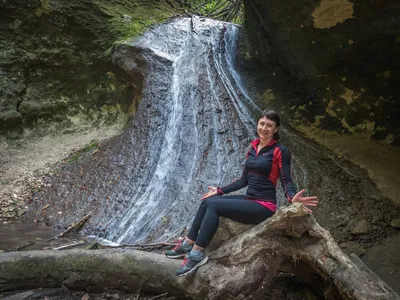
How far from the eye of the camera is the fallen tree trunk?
9.52 feet

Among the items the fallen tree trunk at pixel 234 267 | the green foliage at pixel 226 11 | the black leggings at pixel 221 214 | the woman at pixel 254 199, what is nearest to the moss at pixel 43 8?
the green foliage at pixel 226 11

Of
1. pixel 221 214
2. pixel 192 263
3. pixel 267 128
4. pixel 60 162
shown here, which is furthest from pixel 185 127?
pixel 192 263

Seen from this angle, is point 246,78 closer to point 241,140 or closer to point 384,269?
point 241,140

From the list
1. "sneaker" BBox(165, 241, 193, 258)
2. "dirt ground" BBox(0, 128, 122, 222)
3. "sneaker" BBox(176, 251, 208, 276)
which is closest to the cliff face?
"dirt ground" BBox(0, 128, 122, 222)

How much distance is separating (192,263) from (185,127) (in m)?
4.55

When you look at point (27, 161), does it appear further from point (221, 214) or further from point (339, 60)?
point (339, 60)

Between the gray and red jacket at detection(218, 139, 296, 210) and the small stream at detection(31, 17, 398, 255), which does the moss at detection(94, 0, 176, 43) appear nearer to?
the small stream at detection(31, 17, 398, 255)

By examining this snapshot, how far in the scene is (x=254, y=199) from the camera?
3270 mm

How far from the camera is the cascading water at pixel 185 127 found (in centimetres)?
591

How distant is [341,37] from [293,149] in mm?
2155

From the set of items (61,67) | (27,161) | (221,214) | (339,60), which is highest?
(339,60)

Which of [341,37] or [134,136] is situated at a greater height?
[341,37]

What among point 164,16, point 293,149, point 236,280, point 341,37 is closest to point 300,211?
point 236,280

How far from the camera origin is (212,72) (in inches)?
342
